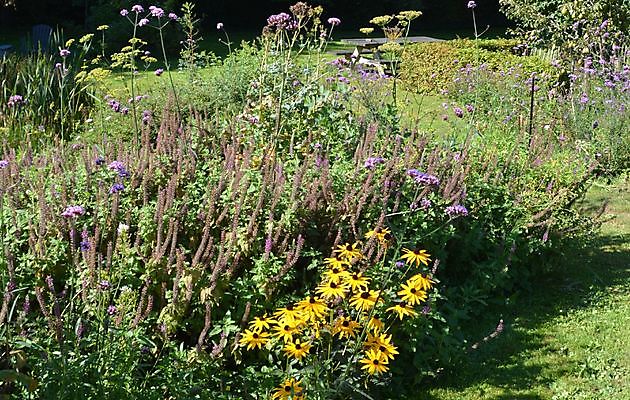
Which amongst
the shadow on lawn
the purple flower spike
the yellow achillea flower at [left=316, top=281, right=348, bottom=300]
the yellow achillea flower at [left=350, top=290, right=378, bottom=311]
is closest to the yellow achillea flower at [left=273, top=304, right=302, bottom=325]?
the yellow achillea flower at [left=316, top=281, right=348, bottom=300]

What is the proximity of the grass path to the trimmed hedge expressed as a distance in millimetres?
6875

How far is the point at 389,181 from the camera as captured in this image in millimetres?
3926

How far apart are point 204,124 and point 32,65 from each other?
11.8 feet

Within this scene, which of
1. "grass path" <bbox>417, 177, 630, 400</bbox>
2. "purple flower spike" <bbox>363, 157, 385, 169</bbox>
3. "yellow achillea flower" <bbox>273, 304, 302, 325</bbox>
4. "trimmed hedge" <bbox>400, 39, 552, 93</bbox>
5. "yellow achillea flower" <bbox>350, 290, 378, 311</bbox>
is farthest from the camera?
"trimmed hedge" <bbox>400, 39, 552, 93</bbox>

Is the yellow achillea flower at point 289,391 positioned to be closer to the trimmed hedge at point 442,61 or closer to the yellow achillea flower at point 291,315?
the yellow achillea flower at point 291,315

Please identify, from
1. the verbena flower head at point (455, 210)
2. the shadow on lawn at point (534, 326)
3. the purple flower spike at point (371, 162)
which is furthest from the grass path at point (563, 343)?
the purple flower spike at point (371, 162)

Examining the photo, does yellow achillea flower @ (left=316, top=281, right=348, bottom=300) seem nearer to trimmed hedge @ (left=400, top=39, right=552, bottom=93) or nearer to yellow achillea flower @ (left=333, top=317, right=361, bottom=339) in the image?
yellow achillea flower @ (left=333, top=317, right=361, bottom=339)

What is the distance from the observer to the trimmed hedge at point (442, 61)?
1209 centimetres

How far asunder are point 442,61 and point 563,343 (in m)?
9.76

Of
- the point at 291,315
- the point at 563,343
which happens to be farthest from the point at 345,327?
the point at 563,343

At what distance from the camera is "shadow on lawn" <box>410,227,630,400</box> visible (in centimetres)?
368

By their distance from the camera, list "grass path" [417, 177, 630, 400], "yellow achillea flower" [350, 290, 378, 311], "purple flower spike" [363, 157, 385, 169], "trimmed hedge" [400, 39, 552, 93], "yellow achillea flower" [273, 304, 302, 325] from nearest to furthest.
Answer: "yellow achillea flower" [273, 304, 302, 325], "yellow achillea flower" [350, 290, 378, 311], "grass path" [417, 177, 630, 400], "purple flower spike" [363, 157, 385, 169], "trimmed hedge" [400, 39, 552, 93]

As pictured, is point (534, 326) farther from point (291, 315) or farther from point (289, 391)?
point (291, 315)

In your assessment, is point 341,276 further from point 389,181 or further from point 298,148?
point 298,148
